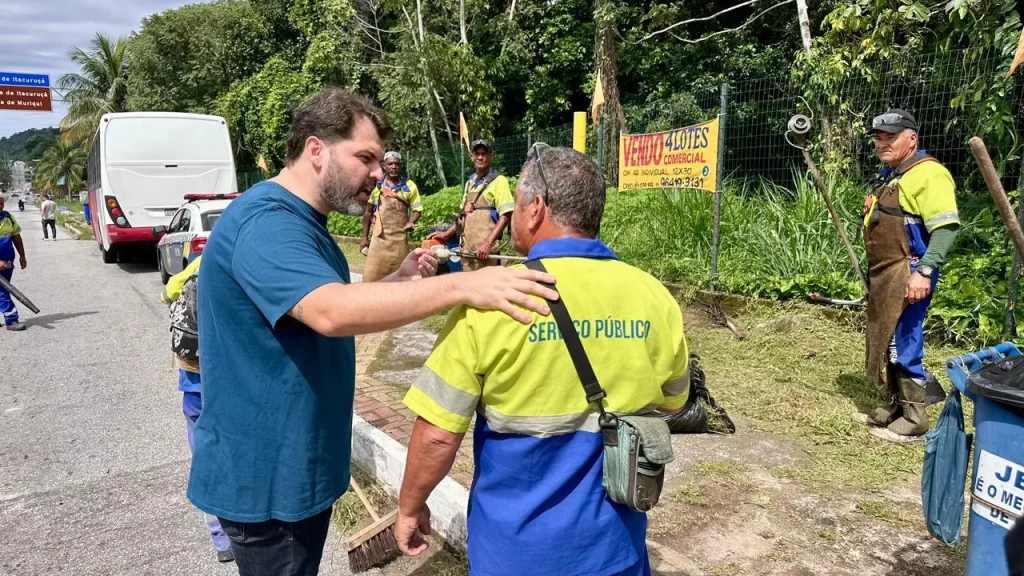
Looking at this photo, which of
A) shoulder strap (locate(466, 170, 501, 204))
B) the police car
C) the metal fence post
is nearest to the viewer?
the metal fence post

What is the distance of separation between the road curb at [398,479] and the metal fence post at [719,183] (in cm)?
440

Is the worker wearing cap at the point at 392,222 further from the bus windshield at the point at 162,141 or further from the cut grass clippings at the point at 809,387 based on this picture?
the bus windshield at the point at 162,141

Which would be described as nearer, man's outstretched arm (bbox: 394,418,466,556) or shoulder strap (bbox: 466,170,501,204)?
man's outstretched arm (bbox: 394,418,466,556)

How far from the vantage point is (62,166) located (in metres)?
63.9

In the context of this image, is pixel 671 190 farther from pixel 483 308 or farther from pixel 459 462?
pixel 483 308

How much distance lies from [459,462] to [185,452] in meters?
1.92

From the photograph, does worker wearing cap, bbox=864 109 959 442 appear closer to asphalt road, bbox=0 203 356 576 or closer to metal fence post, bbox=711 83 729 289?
metal fence post, bbox=711 83 729 289

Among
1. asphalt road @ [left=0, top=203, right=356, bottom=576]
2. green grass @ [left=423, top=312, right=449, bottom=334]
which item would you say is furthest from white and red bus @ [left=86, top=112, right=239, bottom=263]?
green grass @ [left=423, top=312, right=449, bottom=334]

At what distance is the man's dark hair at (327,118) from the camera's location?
5.96 ft

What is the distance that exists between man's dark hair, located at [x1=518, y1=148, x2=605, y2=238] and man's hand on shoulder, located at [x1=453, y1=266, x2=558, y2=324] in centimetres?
23

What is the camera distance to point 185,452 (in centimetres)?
432

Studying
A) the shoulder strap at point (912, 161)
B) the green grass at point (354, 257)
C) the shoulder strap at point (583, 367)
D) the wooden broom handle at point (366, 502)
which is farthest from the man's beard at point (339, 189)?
the green grass at point (354, 257)

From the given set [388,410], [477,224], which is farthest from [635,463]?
[477,224]

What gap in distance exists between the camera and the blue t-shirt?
1.69 metres
